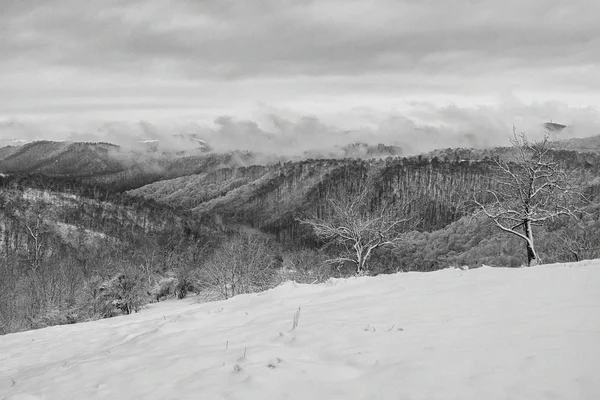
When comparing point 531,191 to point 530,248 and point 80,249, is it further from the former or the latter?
point 80,249

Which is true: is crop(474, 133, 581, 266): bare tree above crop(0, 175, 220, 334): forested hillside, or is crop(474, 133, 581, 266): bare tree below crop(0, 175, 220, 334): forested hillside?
above

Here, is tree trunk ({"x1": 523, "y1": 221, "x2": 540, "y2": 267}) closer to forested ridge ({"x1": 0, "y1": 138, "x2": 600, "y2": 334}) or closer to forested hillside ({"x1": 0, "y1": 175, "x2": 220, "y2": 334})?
forested ridge ({"x1": 0, "y1": 138, "x2": 600, "y2": 334})

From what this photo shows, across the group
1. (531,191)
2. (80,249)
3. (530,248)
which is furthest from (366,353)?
(80,249)

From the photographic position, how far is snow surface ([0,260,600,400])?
16.8 feet

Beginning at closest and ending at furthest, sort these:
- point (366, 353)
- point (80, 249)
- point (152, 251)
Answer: point (366, 353) < point (152, 251) < point (80, 249)

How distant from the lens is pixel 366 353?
6.39 m

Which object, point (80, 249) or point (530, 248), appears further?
point (80, 249)

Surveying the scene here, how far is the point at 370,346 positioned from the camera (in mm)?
6691

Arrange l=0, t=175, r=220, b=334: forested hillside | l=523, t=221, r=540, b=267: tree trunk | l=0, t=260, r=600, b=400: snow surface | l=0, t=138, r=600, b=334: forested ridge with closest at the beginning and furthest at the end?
l=0, t=260, r=600, b=400: snow surface → l=523, t=221, r=540, b=267: tree trunk → l=0, t=138, r=600, b=334: forested ridge → l=0, t=175, r=220, b=334: forested hillside

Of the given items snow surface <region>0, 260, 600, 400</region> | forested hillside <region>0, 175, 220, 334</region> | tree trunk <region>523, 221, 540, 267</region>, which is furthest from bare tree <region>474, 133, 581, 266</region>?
forested hillside <region>0, 175, 220, 334</region>

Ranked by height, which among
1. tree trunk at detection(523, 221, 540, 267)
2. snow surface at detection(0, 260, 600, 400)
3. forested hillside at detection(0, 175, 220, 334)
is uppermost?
snow surface at detection(0, 260, 600, 400)

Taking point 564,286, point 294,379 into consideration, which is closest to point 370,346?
point 294,379

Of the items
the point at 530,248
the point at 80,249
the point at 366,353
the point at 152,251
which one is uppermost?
the point at 366,353

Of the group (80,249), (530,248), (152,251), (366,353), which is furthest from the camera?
(80,249)
